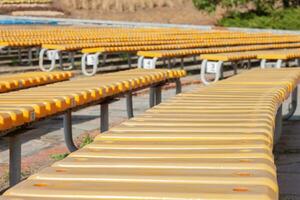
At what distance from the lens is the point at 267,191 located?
2.49m

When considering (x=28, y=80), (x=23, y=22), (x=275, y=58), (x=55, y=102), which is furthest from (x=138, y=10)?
(x=55, y=102)

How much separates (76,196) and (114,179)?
0.30 meters

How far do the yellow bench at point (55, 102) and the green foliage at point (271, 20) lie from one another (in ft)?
75.2

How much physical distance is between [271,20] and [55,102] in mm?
26622

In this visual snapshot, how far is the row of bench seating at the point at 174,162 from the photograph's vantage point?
2525mm

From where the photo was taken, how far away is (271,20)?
30.8 m

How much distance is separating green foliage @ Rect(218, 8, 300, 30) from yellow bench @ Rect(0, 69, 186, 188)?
75.2 feet

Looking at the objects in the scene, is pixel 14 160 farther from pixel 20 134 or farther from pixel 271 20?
pixel 271 20

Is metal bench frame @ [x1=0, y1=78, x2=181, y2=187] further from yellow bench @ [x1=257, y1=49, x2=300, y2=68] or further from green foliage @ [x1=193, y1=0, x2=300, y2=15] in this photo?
green foliage @ [x1=193, y1=0, x2=300, y2=15]

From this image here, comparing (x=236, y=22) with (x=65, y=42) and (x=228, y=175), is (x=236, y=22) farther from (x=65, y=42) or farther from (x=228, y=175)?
(x=228, y=175)

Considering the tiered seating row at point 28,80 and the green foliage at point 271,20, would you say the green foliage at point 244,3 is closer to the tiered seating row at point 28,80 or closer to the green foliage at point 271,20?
the green foliage at point 271,20

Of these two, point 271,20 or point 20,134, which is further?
point 271,20

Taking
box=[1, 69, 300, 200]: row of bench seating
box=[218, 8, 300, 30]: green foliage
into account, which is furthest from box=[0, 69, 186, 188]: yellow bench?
box=[218, 8, 300, 30]: green foliage

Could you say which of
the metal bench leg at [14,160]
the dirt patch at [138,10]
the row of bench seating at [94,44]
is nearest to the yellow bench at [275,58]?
the row of bench seating at [94,44]
